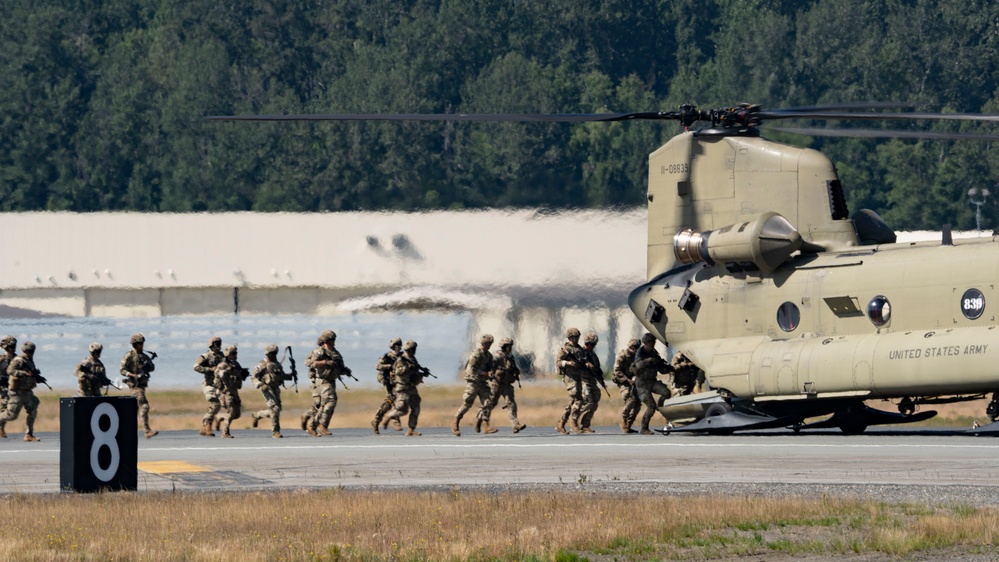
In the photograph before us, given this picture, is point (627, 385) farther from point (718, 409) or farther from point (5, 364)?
point (5, 364)

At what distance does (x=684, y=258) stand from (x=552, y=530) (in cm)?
1328

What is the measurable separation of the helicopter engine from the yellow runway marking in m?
8.73

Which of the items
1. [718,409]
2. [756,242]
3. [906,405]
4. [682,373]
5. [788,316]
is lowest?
[718,409]

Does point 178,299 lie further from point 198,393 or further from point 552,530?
point 552,530

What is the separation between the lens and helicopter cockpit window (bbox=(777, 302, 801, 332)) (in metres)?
25.9

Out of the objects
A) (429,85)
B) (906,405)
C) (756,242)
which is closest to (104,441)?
(756,242)

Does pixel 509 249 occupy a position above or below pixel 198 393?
above

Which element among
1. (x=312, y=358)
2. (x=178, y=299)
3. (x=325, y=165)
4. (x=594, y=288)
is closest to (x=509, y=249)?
(x=594, y=288)

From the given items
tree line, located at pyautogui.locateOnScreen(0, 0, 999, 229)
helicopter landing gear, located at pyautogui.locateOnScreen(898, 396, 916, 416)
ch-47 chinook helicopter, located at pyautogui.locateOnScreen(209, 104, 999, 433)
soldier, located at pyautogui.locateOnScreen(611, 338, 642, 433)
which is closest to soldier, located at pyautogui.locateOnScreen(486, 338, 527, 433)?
soldier, located at pyautogui.locateOnScreen(611, 338, 642, 433)

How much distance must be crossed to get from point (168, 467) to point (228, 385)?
6753 mm

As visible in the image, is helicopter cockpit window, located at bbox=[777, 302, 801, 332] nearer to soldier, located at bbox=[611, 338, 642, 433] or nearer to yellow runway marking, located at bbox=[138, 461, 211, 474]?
soldier, located at bbox=[611, 338, 642, 433]

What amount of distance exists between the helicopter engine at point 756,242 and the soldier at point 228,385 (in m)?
7.82

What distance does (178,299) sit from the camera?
1492 inches

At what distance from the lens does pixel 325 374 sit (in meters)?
→ 28.3
